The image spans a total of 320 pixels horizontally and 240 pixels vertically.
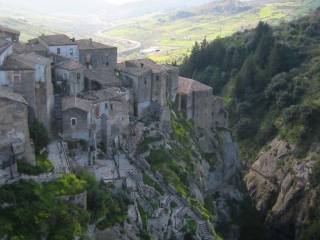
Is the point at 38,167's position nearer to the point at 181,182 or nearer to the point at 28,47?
the point at 28,47

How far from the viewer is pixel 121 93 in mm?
70125

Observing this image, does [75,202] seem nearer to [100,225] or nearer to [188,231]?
[100,225]

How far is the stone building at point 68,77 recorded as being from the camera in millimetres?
68125

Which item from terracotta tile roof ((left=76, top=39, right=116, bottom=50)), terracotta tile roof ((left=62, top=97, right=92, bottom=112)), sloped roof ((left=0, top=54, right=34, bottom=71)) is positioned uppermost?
sloped roof ((left=0, top=54, right=34, bottom=71))

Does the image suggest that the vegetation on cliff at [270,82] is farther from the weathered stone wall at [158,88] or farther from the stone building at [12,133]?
the stone building at [12,133]

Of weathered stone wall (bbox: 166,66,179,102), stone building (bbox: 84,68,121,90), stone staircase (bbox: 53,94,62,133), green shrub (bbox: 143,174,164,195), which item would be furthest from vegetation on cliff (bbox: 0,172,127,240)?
weathered stone wall (bbox: 166,66,179,102)

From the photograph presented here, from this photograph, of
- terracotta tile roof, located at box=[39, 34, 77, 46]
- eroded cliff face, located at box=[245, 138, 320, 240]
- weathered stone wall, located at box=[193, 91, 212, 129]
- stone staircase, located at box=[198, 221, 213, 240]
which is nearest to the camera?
A: stone staircase, located at box=[198, 221, 213, 240]

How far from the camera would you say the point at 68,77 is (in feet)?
224

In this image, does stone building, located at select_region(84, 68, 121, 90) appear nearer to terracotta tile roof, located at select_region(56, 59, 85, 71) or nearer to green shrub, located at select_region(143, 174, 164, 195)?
terracotta tile roof, located at select_region(56, 59, 85, 71)

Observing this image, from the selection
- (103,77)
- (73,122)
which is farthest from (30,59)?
(103,77)

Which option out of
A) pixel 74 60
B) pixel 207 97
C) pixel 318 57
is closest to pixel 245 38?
pixel 318 57

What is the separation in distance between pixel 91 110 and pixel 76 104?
1.95m

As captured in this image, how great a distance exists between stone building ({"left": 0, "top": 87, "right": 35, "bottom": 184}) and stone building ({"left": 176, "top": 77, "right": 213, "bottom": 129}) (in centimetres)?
3517

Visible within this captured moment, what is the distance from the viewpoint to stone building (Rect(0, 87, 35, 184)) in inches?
2072
